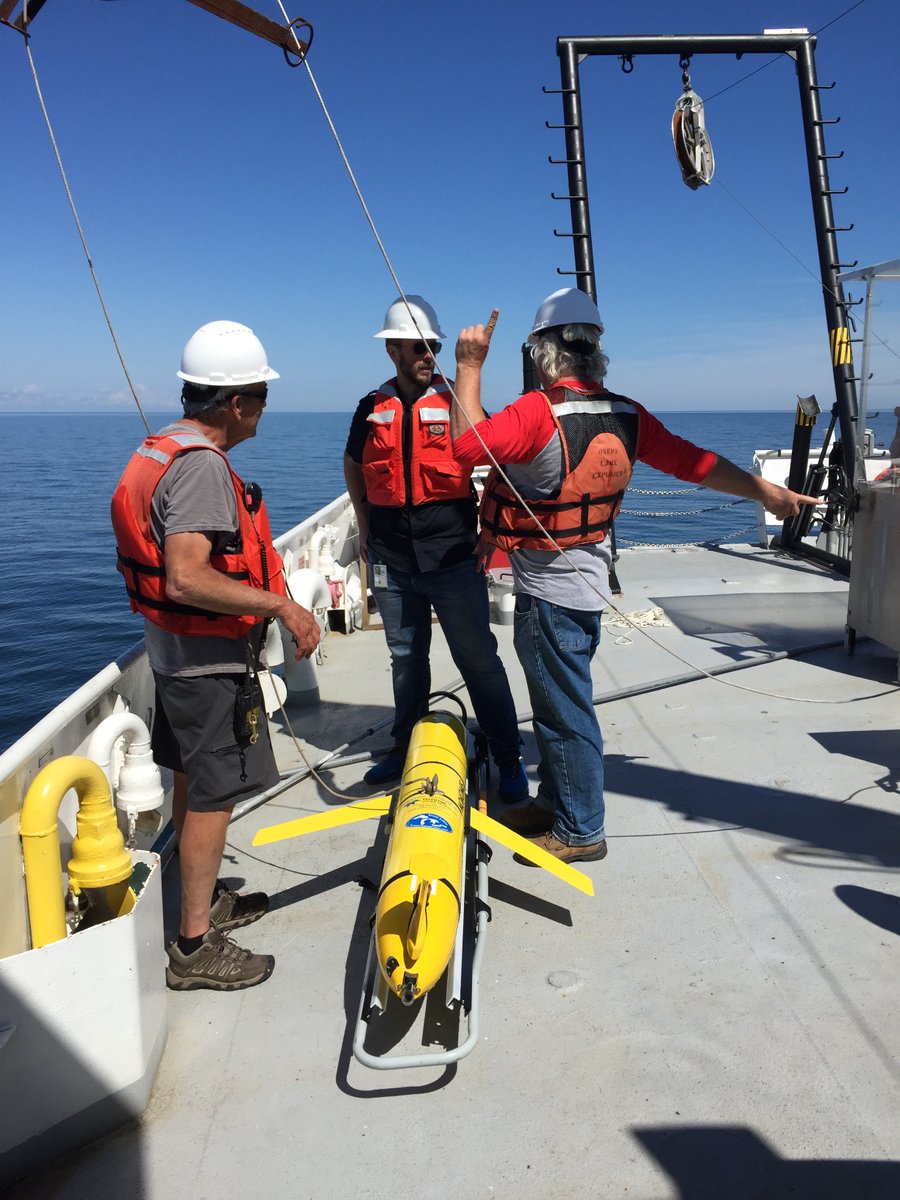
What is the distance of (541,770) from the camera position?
341 cm

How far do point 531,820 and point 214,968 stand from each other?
134cm

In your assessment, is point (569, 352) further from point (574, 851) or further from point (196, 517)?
point (574, 851)

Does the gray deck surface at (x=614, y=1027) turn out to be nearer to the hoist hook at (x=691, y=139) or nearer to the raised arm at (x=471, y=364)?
the raised arm at (x=471, y=364)

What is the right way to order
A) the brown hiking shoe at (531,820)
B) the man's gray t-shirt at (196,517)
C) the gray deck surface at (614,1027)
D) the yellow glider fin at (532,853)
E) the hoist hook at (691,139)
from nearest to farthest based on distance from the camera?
the gray deck surface at (614,1027) < the man's gray t-shirt at (196,517) < the yellow glider fin at (532,853) < the brown hiking shoe at (531,820) < the hoist hook at (691,139)

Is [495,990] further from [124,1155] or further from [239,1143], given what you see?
[124,1155]

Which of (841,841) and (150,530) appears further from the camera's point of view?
(841,841)

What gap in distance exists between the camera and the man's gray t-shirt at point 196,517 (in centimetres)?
233

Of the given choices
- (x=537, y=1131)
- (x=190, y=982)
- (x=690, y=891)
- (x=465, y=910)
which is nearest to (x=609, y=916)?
(x=690, y=891)

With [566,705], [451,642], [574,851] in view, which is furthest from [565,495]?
[574,851]

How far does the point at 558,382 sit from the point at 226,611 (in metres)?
1.38

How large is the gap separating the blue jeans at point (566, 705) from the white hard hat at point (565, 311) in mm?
944

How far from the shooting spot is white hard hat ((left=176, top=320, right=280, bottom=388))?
2.52m

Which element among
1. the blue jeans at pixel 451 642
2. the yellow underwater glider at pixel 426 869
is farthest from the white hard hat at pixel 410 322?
the yellow underwater glider at pixel 426 869

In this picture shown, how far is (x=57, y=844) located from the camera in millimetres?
2070
